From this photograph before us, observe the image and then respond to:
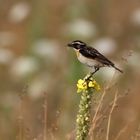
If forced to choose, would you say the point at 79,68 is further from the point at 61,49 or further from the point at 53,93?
the point at 61,49

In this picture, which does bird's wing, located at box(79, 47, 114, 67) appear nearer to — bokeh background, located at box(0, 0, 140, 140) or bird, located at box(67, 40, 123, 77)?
bird, located at box(67, 40, 123, 77)

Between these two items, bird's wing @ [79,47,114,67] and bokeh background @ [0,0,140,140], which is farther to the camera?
bokeh background @ [0,0,140,140]

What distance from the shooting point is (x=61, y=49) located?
12.3 m

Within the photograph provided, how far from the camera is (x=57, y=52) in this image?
1227 centimetres

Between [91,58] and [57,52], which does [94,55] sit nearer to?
[91,58]

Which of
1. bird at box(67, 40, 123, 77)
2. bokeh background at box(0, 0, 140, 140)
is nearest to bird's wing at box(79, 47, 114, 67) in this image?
bird at box(67, 40, 123, 77)

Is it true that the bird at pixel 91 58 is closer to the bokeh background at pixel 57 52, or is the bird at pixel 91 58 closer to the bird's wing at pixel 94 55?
the bird's wing at pixel 94 55

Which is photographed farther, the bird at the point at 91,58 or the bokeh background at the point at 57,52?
the bokeh background at the point at 57,52

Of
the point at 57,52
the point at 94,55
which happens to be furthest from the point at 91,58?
the point at 57,52

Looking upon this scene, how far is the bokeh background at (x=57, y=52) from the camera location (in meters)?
9.45

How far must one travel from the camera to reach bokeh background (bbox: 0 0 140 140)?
31.0 feet

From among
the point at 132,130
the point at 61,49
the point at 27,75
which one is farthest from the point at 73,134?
the point at 61,49

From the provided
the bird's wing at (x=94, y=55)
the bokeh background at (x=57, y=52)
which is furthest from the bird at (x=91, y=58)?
the bokeh background at (x=57, y=52)

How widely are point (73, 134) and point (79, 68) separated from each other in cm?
387
